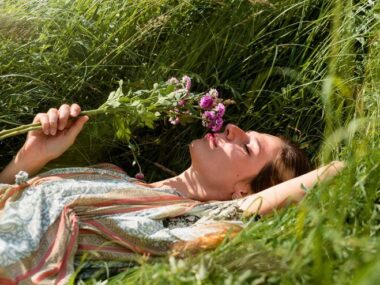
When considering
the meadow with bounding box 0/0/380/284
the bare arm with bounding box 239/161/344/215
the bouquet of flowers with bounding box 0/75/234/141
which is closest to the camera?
the bare arm with bounding box 239/161/344/215

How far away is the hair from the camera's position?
2168mm

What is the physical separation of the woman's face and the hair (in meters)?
0.02

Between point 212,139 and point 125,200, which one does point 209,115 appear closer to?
point 212,139

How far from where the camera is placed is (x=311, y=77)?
8.04 ft

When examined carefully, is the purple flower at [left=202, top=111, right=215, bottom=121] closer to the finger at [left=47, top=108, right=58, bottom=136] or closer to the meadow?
the meadow

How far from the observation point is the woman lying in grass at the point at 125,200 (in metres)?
1.78

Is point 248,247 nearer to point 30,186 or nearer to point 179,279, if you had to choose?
point 179,279

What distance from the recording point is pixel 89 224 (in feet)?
6.14

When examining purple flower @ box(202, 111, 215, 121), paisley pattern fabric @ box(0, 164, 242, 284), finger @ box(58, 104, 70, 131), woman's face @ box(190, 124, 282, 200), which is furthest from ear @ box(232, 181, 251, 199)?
finger @ box(58, 104, 70, 131)

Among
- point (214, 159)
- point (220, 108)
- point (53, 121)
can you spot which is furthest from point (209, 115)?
point (53, 121)

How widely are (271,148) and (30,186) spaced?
2.57 feet

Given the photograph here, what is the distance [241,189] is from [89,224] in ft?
1.77

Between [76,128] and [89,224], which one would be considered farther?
[76,128]

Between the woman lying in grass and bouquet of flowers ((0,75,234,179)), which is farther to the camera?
bouquet of flowers ((0,75,234,179))
